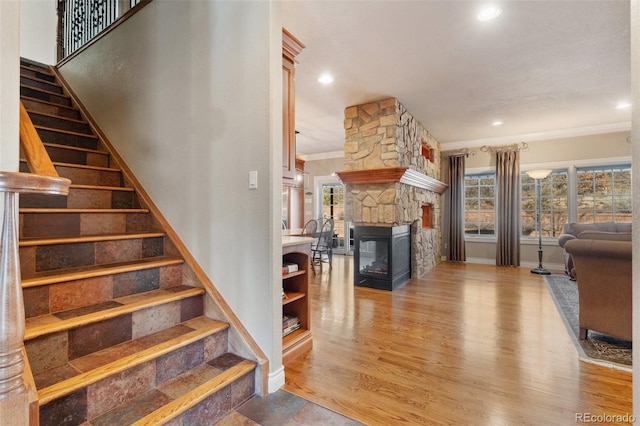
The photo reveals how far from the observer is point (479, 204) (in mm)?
6641

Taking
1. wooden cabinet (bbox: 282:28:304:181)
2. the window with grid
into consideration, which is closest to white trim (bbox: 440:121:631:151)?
the window with grid

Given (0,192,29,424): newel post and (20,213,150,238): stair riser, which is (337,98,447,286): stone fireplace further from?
(0,192,29,424): newel post

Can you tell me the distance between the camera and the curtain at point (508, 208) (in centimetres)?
600

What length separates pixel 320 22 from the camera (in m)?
2.56

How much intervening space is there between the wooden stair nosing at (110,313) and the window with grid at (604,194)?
22.8 ft

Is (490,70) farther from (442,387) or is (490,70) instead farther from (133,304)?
(133,304)

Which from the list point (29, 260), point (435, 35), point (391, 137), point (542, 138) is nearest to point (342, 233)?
point (391, 137)

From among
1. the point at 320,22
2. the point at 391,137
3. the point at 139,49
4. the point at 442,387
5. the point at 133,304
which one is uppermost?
the point at 320,22

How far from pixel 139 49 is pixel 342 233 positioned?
19.6 ft

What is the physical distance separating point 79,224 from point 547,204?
24.3ft

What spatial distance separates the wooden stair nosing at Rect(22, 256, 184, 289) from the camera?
5.08ft

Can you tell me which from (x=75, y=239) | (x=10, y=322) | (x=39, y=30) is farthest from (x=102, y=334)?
(x=39, y=30)

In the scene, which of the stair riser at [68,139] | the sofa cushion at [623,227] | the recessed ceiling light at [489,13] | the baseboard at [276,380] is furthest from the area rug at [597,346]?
the stair riser at [68,139]

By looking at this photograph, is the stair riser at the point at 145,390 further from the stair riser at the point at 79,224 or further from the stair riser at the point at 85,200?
the stair riser at the point at 85,200
